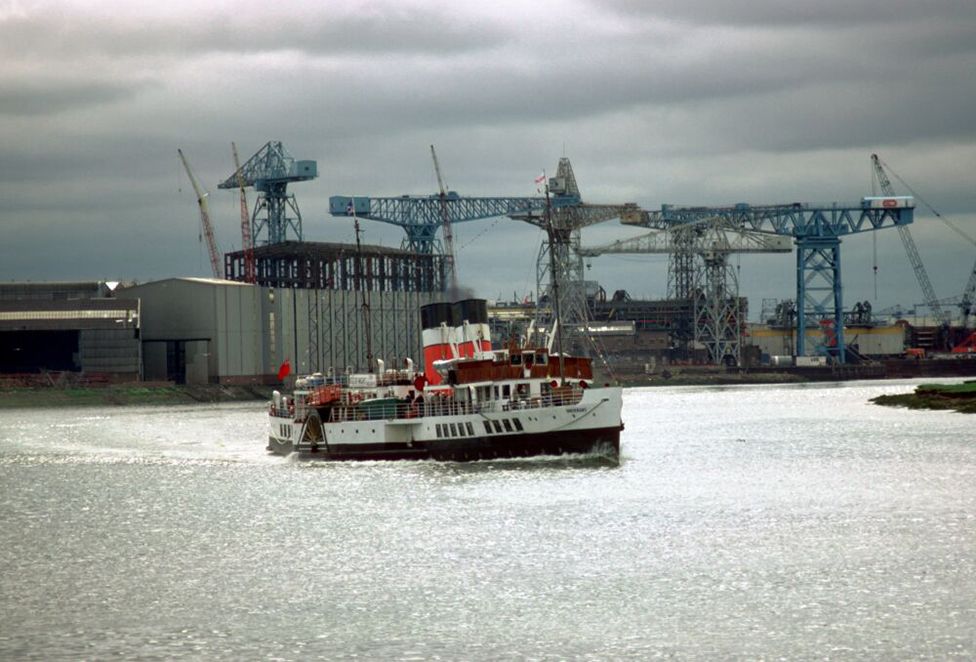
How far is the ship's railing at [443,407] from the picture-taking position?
69.6 metres

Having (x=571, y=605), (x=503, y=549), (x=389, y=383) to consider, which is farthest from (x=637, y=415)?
(x=571, y=605)

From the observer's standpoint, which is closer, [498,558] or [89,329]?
[498,558]

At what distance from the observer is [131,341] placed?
18312 centimetres

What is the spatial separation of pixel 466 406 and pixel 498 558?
2541 cm

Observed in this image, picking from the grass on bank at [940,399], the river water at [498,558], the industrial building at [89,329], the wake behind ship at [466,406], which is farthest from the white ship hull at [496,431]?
the industrial building at [89,329]

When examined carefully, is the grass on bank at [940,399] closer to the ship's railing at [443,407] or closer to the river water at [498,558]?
the river water at [498,558]

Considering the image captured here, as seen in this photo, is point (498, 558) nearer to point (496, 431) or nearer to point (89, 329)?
point (496, 431)

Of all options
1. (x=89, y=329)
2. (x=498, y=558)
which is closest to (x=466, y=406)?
(x=498, y=558)

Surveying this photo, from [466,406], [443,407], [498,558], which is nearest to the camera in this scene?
[498,558]

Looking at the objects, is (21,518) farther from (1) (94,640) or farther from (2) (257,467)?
(1) (94,640)

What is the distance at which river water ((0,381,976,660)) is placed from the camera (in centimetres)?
3506

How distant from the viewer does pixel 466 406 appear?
71188 millimetres

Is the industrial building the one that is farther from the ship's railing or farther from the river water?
the ship's railing

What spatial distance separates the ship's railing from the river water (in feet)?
8.14
